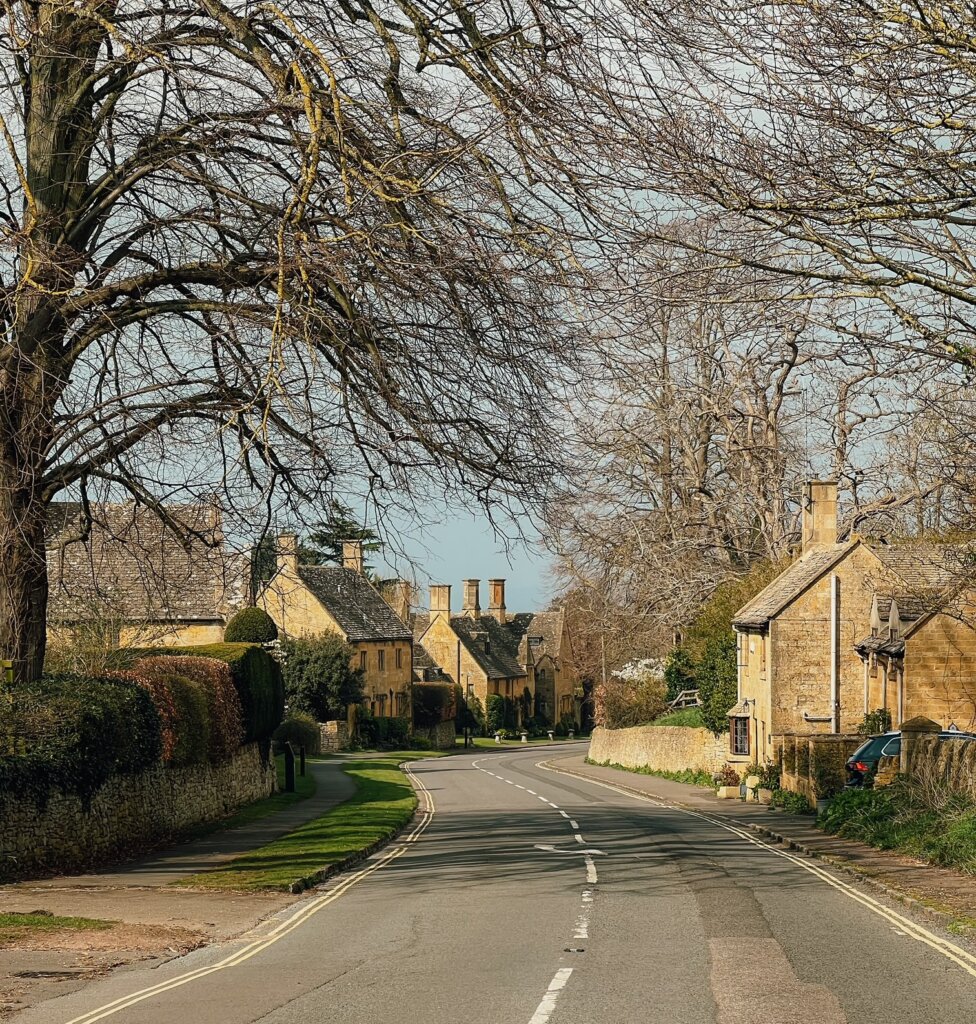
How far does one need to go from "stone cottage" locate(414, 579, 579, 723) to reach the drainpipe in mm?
61054

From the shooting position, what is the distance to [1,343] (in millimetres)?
15570

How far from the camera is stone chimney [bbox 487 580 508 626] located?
121 meters

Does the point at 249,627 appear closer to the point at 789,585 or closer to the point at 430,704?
the point at 789,585

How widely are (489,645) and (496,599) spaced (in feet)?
42.1

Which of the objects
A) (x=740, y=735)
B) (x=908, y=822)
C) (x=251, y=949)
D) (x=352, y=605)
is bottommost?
(x=251, y=949)

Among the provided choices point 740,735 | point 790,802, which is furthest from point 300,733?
point 790,802

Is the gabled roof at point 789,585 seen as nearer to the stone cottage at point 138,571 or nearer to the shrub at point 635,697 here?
the stone cottage at point 138,571

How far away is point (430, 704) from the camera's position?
90.4 m

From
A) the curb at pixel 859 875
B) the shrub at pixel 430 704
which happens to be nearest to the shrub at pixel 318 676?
the shrub at pixel 430 704

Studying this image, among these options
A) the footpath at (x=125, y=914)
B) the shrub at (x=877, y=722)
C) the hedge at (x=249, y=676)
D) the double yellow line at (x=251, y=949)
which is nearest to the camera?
the double yellow line at (x=251, y=949)

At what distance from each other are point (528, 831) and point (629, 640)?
1096 inches

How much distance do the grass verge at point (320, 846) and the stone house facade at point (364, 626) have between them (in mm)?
37598

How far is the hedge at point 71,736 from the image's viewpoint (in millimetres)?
18688

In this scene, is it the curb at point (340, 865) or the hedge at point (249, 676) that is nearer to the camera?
the curb at point (340, 865)
